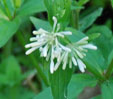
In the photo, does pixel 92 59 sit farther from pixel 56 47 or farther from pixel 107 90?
pixel 56 47

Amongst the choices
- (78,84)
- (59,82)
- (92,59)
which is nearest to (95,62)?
(92,59)

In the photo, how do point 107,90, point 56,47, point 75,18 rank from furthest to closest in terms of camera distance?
point 75,18
point 107,90
point 56,47

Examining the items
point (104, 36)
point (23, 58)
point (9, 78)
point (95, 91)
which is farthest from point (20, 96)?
point (104, 36)

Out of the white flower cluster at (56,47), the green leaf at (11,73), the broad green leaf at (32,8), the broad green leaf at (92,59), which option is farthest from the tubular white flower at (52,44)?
the green leaf at (11,73)

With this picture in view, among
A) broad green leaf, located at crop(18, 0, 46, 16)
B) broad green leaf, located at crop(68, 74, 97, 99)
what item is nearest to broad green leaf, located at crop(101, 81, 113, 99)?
broad green leaf, located at crop(68, 74, 97, 99)

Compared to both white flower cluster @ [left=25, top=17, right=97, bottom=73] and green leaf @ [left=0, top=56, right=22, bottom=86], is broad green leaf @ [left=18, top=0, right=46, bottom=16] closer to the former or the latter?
white flower cluster @ [left=25, top=17, right=97, bottom=73]

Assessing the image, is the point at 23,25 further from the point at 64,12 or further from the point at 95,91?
the point at 64,12
